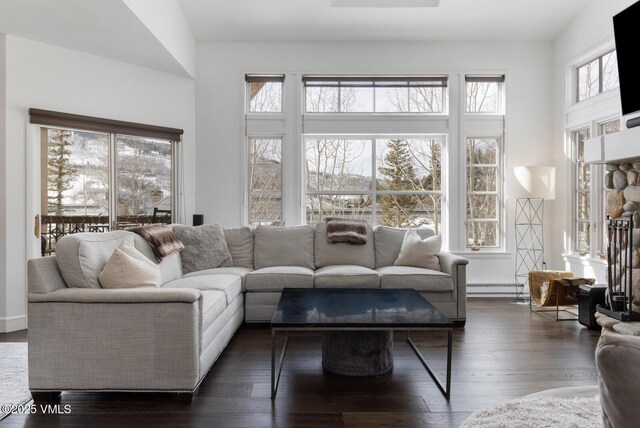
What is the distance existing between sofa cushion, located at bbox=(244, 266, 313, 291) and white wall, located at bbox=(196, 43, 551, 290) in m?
1.51

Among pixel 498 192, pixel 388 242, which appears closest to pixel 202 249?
pixel 388 242

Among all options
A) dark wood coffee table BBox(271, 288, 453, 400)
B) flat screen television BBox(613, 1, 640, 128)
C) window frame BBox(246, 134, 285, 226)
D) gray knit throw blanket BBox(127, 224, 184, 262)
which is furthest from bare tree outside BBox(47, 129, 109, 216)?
flat screen television BBox(613, 1, 640, 128)

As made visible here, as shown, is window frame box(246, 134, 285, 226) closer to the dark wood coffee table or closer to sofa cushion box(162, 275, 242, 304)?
sofa cushion box(162, 275, 242, 304)

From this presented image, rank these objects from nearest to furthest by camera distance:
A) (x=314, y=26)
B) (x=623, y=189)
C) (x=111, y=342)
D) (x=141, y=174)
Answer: (x=111, y=342), (x=623, y=189), (x=141, y=174), (x=314, y=26)

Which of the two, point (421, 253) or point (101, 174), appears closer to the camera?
point (421, 253)

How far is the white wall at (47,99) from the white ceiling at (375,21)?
90cm

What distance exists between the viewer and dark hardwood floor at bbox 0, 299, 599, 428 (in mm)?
2107

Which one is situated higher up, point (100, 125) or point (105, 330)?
point (100, 125)

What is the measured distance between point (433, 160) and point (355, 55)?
1646 mm

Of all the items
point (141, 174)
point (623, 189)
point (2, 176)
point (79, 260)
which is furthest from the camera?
point (141, 174)

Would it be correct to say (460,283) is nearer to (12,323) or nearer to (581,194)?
(581,194)

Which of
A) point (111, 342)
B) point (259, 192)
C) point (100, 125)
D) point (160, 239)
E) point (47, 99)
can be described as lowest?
point (111, 342)

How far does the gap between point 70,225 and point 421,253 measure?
3600mm

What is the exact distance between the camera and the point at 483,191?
5.25m
